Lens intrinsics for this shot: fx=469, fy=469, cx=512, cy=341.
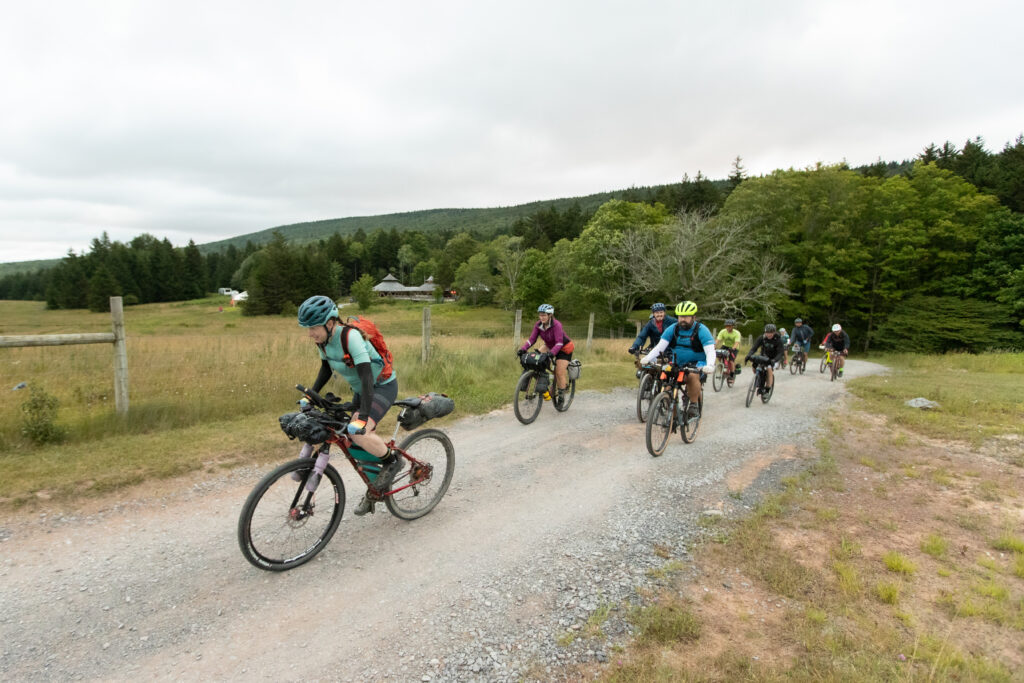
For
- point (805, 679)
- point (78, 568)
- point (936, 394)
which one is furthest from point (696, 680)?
point (936, 394)

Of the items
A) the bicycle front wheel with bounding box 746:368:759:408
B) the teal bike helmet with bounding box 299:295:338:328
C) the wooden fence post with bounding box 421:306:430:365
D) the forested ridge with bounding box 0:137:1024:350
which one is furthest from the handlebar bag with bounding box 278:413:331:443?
the forested ridge with bounding box 0:137:1024:350

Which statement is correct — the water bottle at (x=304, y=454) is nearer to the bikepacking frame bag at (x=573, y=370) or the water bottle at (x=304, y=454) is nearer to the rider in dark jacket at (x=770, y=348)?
the bikepacking frame bag at (x=573, y=370)

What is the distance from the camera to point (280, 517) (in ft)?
12.1

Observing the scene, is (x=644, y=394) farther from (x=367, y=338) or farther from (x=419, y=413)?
(x=367, y=338)

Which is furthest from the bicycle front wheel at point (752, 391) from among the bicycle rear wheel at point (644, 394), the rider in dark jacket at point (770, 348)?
the bicycle rear wheel at point (644, 394)

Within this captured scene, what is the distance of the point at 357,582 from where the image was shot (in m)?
3.60

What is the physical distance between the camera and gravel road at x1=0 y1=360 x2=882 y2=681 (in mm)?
2822

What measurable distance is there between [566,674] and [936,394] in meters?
14.7

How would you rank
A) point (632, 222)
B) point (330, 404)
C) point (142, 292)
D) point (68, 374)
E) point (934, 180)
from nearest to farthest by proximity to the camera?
1. point (330, 404)
2. point (68, 374)
3. point (934, 180)
4. point (632, 222)
5. point (142, 292)

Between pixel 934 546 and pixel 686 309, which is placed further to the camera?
pixel 686 309

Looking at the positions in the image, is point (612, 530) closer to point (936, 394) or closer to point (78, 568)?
point (78, 568)

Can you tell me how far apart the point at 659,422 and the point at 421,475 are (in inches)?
153

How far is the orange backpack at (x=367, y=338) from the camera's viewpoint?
149 inches

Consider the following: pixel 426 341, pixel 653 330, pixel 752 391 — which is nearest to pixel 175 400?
pixel 426 341
